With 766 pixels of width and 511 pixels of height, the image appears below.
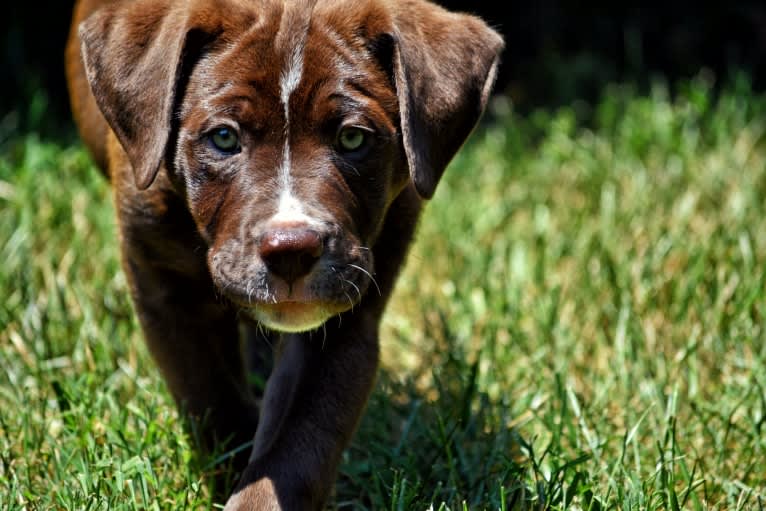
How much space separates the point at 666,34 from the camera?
28.6 ft

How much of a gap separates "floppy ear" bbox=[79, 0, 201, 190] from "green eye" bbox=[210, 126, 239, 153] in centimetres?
14

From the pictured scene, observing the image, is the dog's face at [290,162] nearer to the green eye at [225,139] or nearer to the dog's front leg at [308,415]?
the green eye at [225,139]

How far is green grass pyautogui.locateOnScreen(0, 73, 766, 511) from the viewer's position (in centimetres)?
369

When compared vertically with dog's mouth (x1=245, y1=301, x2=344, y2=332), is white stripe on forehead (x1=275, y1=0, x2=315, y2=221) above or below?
above

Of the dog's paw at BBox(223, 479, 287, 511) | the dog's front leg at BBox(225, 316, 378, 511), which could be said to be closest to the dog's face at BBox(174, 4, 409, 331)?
the dog's front leg at BBox(225, 316, 378, 511)

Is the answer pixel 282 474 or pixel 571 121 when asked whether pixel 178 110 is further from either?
pixel 571 121

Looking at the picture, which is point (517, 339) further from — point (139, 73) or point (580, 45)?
point (580, 45)

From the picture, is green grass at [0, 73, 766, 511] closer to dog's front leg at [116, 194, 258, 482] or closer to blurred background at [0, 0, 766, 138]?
dog's front leg at [116, 194, 258, 482]

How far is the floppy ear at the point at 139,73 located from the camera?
11.1 feet

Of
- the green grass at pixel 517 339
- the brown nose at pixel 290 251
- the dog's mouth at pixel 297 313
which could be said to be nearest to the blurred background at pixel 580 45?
the green grass at pixel 517 339

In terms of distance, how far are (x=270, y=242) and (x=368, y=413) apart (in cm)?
136

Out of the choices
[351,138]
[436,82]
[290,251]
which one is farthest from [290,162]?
[436,82]

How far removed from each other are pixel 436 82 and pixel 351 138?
0.30m

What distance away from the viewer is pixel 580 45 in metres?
8.76
